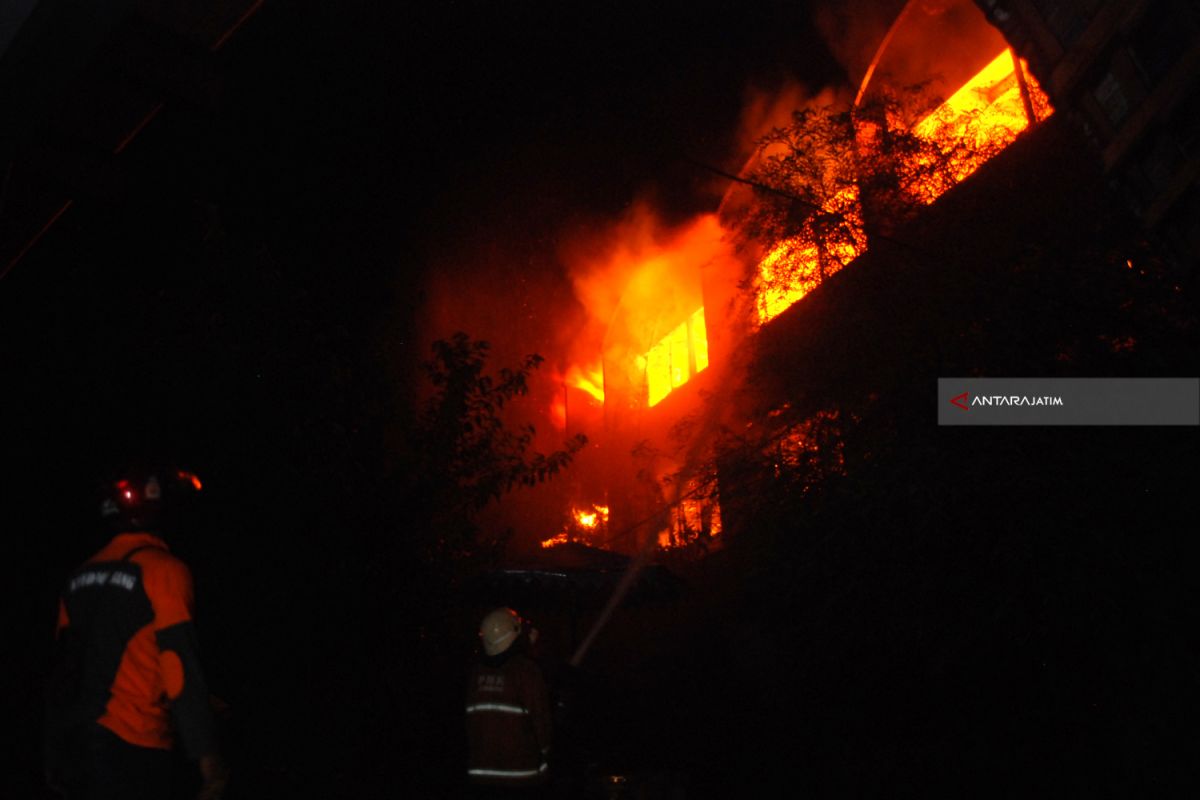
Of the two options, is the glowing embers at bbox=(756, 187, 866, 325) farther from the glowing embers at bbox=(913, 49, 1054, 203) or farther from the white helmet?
the white helmet

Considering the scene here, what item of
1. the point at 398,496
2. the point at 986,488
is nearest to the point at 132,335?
the point at 398,496

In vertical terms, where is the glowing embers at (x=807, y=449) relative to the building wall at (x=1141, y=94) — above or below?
below

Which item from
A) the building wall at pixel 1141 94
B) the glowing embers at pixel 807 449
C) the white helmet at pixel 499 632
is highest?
the building wall at pixel 1141 94

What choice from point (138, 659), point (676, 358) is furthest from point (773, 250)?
point (676, 358)

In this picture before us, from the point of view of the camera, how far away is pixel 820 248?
7.52m

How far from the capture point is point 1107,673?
5.44 meters

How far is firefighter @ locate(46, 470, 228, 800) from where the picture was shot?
290 centimetres

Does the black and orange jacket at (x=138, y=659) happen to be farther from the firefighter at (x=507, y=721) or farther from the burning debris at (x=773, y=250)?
the burning debris at (x=773, y=250)

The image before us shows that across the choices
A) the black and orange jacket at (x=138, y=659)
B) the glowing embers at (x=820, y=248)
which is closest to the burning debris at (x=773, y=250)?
the glowing embers at (x=820, y=248)

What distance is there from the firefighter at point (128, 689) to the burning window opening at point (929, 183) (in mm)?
5938

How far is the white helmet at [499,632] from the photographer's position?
4902 millimetres

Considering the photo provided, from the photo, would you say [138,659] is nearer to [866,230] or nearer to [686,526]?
[866,230]

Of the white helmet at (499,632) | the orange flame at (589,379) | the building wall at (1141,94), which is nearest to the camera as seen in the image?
the building wall at (1141,94)

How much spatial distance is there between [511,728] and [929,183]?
5376mm
